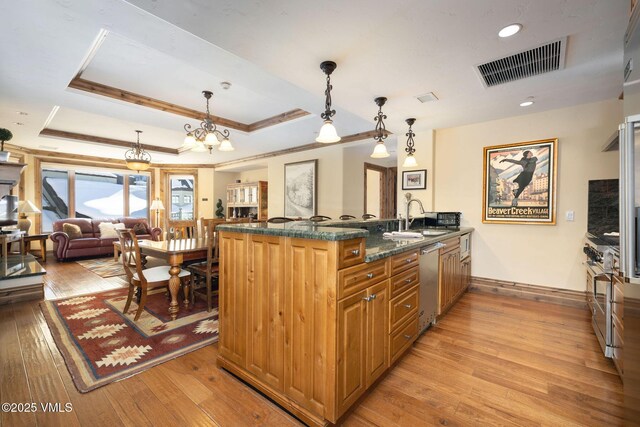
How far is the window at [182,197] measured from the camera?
8477mm

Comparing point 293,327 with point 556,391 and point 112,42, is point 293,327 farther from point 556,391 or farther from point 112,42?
point 112,42

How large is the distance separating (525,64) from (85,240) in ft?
27.2

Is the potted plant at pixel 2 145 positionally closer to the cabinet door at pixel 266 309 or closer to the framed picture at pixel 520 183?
A: the cabinet door at pixel 266 309

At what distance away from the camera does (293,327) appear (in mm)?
1579

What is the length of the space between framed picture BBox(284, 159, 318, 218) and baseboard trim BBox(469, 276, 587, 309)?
3.27m

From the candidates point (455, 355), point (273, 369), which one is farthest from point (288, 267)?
point (455, 355)

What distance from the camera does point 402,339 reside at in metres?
2.07

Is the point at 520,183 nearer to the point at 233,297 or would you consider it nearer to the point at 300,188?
the point at 233,297

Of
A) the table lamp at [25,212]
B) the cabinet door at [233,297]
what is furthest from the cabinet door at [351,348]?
the table lamp at [25,212]

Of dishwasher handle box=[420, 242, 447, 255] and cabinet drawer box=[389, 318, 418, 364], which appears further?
dishwasher handle box=[420, 242, 447, 255]

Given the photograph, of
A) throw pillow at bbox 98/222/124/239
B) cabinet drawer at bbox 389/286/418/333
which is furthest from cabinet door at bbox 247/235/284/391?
throw pillow at bbox 98/222/124/239

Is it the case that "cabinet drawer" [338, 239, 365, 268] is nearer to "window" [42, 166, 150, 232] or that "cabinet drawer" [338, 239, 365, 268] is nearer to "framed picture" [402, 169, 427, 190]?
"framed picture" [402, 169, 427, 190]

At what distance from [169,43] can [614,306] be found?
3812 mm

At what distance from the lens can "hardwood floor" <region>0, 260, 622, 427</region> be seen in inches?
60.8
